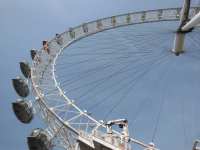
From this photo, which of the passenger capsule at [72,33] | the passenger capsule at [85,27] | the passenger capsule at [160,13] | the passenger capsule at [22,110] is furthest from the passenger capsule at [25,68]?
the passenger capsule at [160,13]

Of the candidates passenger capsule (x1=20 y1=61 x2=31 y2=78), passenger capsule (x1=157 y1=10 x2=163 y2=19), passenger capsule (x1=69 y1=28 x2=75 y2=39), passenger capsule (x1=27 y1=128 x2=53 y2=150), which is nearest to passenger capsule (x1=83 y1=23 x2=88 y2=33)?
passenger capsule (x1=69 y1=28 x2=75 y2=39)

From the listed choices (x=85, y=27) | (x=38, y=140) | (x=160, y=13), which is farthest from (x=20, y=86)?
(x=160, y=13)

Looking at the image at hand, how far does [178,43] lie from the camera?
22.1 m

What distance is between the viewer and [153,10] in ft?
111

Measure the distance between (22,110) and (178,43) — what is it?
23279 millimetres

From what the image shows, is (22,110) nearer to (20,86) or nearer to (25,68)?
(20,86)

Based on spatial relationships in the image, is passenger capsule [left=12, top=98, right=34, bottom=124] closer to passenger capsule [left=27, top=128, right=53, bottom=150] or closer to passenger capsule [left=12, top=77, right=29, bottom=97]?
passenger capsule [left=12, top=77, right=29, bottom=97]

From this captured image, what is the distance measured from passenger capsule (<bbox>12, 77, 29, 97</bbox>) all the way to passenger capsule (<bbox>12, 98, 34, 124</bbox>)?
3.56m

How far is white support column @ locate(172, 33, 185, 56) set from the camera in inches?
843

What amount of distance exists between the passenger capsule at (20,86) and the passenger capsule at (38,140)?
9.30 metres

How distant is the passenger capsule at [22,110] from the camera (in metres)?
18.7

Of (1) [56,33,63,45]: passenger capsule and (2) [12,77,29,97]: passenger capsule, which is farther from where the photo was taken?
(1) [56,33,63,45]: passenger capsule

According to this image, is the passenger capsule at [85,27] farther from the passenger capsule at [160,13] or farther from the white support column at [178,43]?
the white support column at [178,43]

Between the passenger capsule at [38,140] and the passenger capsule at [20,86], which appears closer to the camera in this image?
the passenger capsule at [38,140]
